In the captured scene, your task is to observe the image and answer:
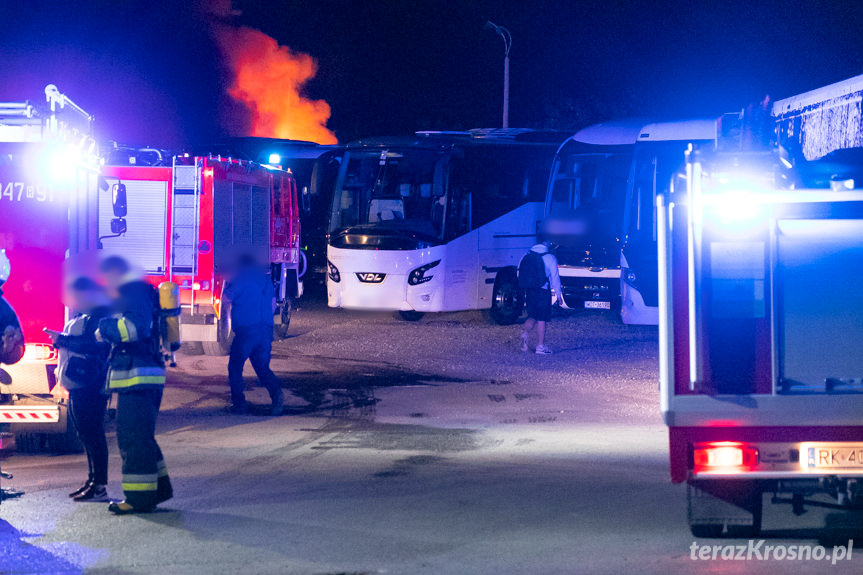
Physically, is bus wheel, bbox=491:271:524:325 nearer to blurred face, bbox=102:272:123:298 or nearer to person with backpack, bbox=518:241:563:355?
person with backpack, bbox=518:241:563:355

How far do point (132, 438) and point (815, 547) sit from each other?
4.49 metres

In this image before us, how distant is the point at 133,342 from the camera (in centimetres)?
802

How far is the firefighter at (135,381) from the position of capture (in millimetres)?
7934

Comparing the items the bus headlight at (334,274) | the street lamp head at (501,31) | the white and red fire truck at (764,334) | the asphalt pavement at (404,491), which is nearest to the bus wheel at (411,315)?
the bus headlight at (334,274)

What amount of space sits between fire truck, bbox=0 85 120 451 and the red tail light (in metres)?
5.92

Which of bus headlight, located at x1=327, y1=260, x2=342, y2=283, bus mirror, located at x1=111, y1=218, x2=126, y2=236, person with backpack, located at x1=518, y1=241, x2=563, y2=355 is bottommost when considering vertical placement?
person with backpack, located at x1=518, y1=241, x2=563, y2=355

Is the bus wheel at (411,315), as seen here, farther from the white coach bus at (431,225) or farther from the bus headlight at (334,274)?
the bus headlight at (334,274)

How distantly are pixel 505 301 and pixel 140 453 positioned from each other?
1622cm

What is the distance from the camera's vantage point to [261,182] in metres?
19.6

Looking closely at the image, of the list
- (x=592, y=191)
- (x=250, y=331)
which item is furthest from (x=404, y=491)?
(x=592, y=191)

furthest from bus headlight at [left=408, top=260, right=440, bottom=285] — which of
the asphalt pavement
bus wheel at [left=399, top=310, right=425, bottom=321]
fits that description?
the asphalt pavement

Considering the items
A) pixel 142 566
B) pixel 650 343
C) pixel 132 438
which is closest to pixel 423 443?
pixel 132 438

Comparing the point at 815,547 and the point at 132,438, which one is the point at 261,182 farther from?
the point at 815,547

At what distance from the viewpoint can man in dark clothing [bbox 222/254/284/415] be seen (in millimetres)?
12500
